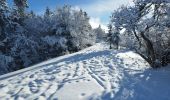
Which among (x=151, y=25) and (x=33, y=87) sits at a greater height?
(x=151, y=25)

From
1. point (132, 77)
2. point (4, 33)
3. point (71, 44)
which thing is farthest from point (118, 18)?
point (71, 44)

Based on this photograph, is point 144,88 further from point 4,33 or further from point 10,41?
point 10,41

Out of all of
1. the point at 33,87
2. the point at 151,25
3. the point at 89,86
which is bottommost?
the point at 89,86

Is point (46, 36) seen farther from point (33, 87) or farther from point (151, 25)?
point (33, 87)

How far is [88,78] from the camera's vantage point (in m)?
16.2

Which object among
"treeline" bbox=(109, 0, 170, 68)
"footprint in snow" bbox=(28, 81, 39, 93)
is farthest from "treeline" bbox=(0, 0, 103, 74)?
"footprint in snow" bbox=(28, 81, 39, 93)

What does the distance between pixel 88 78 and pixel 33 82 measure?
2.73 meters

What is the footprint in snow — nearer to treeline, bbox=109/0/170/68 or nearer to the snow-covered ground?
the snow-covered ground

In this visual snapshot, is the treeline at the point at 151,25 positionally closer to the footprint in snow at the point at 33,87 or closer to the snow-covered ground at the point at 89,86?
the snow-covered ground at the point at 89,86

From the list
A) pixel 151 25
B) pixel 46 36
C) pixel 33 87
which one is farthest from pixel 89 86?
pixel 46 36

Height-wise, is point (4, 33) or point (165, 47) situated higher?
point (4, 33)

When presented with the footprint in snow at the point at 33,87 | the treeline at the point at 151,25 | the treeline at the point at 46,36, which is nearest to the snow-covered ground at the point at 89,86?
the footprint in snow at the point at 33,87

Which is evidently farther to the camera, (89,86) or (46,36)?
(46,36)

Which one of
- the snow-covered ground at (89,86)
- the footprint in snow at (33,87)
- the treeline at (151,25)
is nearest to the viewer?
the snow-covered ground at (89,86)
